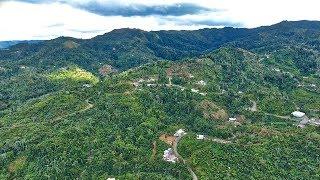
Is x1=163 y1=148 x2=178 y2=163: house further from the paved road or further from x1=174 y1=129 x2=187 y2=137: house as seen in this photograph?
x1=174 y1=129 x2=187 y2=137: house

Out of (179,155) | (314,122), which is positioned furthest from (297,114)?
(179,155)

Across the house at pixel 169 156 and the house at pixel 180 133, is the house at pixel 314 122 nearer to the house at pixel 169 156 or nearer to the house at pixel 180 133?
the house at pixel 180 133

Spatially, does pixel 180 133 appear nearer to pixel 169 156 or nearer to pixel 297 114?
pixel 169 156

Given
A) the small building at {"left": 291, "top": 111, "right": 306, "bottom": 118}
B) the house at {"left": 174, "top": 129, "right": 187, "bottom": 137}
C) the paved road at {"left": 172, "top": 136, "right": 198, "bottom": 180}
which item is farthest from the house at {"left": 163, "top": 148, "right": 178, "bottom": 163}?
the small building at {"left": 291, "top": 111, "right": 306, "bottom": 118}

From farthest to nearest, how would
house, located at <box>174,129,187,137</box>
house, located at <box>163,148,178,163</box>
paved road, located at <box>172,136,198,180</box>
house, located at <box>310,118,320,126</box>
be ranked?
house, located at <box>310,118,320,126</box> → house, located at <box>174,129,187,137</box> → house, located at <box>163,148,178,163</box> → paved road, located at <box>172,136,198,180</box>

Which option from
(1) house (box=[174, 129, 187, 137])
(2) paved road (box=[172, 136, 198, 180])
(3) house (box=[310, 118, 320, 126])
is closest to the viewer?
(2) paved road (box=[172, 136, 198, 180])

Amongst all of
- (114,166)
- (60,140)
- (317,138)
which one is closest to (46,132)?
(60,140)

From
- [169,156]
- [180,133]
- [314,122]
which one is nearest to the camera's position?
[169,156]

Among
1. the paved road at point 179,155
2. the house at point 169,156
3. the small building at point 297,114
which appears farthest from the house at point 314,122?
the house at point 169,156

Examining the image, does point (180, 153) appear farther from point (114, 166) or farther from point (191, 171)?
point (114, 166)
